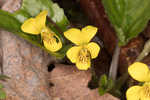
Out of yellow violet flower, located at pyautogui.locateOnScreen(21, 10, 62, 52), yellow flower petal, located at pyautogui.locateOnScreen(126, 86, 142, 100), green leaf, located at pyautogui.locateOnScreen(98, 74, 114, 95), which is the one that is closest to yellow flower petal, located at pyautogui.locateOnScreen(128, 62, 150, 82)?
yellow flower petal, located at pyautogui.locateOnScreen(126, 86, 142, 100)

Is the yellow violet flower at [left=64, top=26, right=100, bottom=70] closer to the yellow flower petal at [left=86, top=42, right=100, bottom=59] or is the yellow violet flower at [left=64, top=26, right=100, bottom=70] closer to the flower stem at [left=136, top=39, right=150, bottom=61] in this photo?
the yellow flower petal at [left=86, top=42, right=100, bottom=59]

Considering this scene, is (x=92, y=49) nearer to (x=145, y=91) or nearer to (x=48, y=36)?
(x=48, y=36)

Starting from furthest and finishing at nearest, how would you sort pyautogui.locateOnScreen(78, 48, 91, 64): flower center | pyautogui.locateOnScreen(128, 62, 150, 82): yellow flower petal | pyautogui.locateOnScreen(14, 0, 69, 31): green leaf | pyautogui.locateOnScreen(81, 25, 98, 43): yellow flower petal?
pyautogui.locateOnScreen(14, 0, 69, 31): green leaf < pyautogui.locateOnScreen(78, 48, 91, 64): flower center < pyautogui.locateOnScreen(81, 25, 98, 43): yellow flower petal < pyautogui.locateOnScreen(128, 62, 150, 82): yellow flower petal

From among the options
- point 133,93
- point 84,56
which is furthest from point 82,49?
point 133,93

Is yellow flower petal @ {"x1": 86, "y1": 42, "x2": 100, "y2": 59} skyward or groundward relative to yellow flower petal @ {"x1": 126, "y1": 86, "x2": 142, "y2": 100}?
skyward

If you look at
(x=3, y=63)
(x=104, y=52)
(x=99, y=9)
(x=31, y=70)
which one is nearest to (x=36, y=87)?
Answer: (x=31, y=70)

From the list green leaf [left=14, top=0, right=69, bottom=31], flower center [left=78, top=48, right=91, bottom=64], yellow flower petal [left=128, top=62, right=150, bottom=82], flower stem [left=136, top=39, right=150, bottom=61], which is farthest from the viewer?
flower stem [left=136, top=39, right=150, bottom=61]

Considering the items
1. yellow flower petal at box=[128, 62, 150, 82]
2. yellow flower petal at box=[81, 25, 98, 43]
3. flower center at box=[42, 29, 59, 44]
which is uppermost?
yellow flower petal at box=[81, 25, 98, 43]
